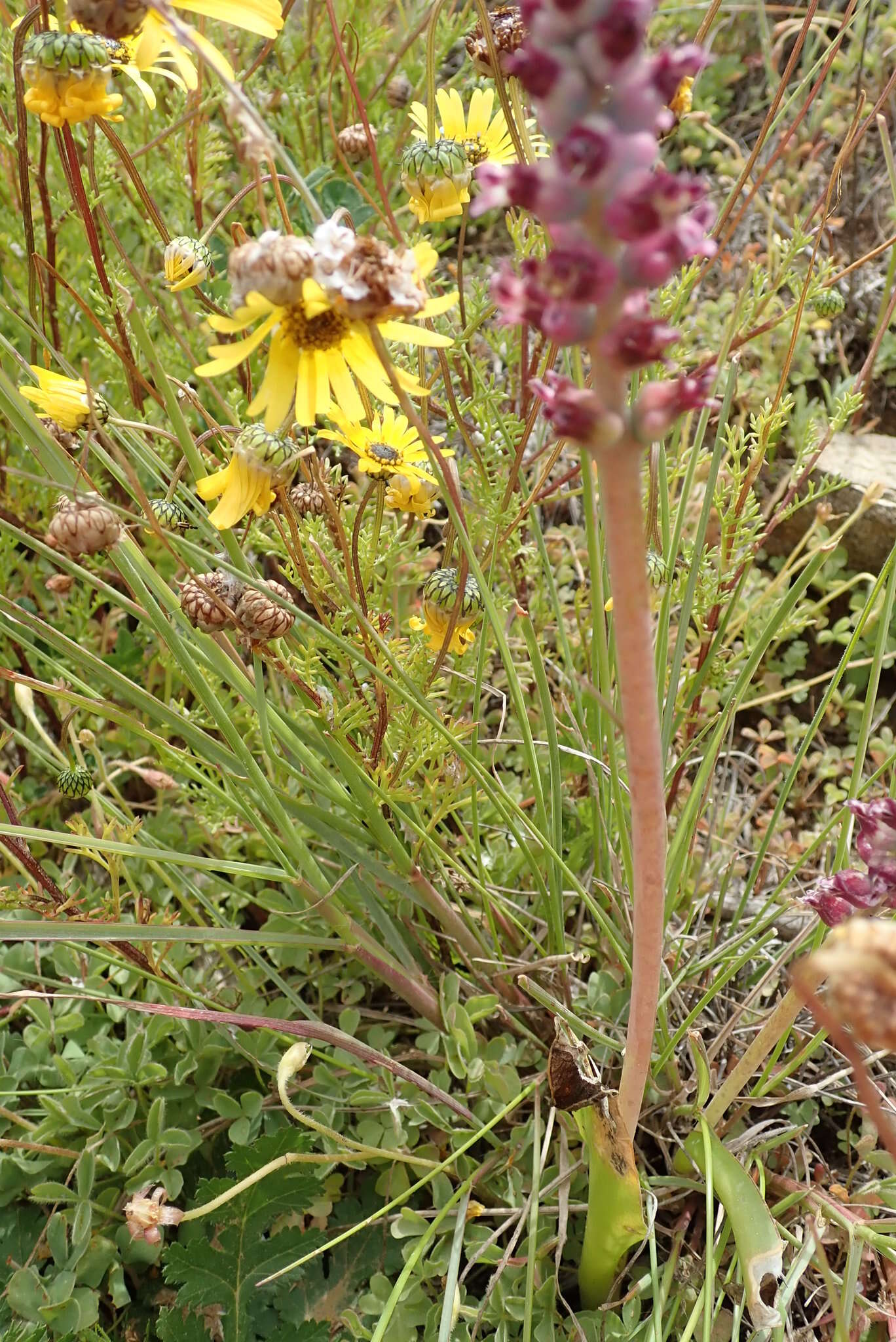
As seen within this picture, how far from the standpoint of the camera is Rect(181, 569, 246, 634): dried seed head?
2.19 feet

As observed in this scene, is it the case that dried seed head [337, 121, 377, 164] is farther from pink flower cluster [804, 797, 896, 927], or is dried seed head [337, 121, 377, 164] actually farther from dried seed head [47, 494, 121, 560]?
pink flower cluster [804, 797, 896, 927]

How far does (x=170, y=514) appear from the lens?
2.51ft

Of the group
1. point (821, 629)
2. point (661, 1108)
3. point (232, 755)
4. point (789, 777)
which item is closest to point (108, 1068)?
point (232, 755)

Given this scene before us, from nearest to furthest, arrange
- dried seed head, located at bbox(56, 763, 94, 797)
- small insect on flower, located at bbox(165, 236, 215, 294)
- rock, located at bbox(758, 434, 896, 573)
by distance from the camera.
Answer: small insect on flower, located at bbox(165, 236, 215, 294) < dried seed head, located at bbox(56, 763, 94, 797) < rock, located at bbox(758, 434, 896, 573)

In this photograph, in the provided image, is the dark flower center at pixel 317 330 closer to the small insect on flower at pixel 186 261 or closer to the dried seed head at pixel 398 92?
the small insect on flower at pixel 186 261

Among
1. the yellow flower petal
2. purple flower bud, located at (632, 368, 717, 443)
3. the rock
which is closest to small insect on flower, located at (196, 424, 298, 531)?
the yellow flower petal

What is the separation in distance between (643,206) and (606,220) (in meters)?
0.01

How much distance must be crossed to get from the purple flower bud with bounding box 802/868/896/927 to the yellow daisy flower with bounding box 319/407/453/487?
408 millimetres

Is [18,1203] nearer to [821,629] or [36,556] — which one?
[36,556]

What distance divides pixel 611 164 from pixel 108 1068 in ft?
2.85

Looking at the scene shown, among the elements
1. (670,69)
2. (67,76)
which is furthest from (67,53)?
(670,69)

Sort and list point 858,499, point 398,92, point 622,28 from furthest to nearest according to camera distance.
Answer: point 858,499, point 398,92, point 622,28

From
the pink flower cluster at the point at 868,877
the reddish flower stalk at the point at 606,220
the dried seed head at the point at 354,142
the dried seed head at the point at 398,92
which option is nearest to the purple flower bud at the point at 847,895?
the pink flower cluster at the point at 868,877

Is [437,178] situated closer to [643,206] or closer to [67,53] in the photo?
[67,53]
